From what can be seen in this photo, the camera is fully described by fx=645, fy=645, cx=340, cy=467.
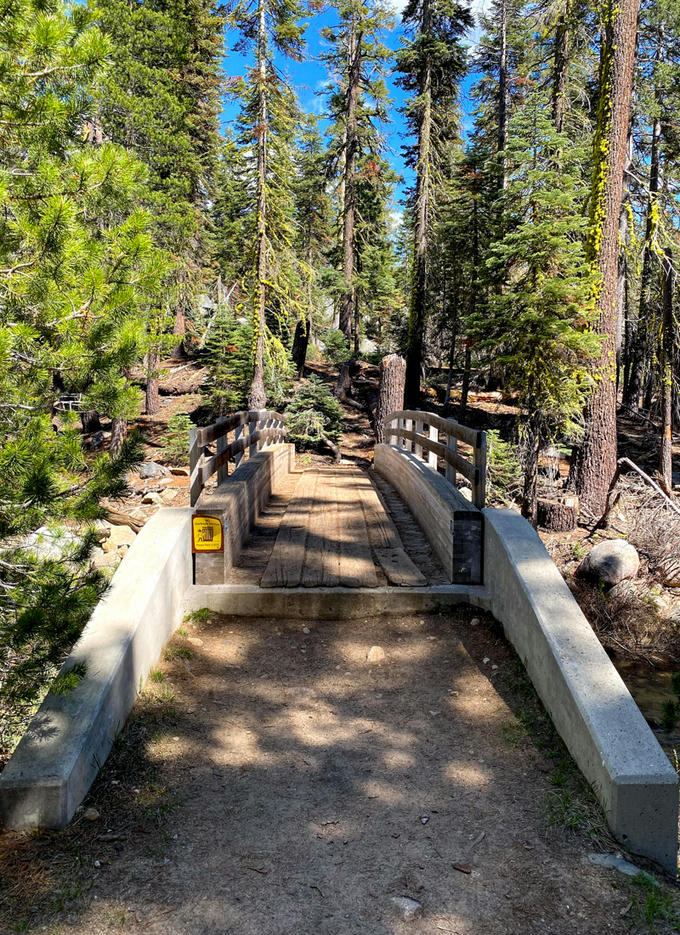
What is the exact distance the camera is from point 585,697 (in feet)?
11.4

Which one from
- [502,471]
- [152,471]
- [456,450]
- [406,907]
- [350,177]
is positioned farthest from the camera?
[350,177]

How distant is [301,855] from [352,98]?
98.6 feet

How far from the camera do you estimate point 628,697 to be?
136 inches

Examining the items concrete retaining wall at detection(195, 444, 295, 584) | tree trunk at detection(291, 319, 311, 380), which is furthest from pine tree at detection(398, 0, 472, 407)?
concrete retaining wall at detection(195, 444, 295, 584)

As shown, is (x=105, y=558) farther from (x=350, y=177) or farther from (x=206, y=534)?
(x=350, y=177)

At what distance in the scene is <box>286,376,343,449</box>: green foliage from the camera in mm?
21203

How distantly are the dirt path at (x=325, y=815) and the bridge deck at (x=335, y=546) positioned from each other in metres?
1.01

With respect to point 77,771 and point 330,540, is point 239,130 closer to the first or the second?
point 330,540

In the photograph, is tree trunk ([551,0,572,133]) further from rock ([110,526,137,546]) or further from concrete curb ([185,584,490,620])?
concrete curb ([185,584,490,620])

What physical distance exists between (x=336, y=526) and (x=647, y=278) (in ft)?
69.8

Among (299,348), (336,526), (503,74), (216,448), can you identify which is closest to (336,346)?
(299,348)

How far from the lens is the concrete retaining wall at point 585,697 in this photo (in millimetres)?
2943

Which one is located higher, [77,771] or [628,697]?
[628,697]

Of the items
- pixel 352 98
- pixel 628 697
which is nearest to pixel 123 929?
pixel 628 697
